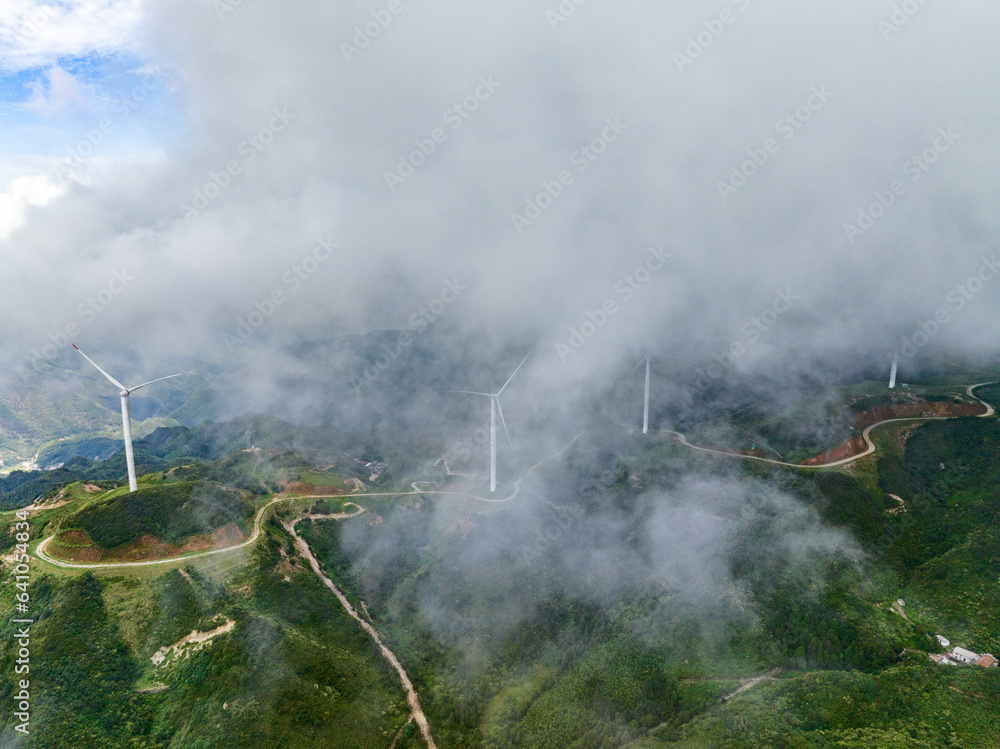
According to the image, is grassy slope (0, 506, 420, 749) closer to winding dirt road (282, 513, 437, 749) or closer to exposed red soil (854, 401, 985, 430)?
winding dirt road (282, 513, 437, 749)

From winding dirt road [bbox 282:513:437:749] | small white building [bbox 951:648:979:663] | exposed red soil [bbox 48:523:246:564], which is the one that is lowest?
winding dirt road [bbox 282:513:437:749]

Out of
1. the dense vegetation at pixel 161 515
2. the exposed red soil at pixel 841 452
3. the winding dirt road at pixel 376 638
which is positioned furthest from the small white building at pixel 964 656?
the dense vegetation at pixel 161 515

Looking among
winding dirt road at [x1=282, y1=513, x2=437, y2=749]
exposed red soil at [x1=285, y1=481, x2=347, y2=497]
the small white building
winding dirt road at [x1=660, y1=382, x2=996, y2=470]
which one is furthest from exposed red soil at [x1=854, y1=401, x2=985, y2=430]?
exposed red soil at [x1=285, y1=481, x2=347, y2=497]

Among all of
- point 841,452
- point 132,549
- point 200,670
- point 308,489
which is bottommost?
point 200,670

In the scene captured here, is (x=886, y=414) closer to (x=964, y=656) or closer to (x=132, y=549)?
(x=964, y=656)

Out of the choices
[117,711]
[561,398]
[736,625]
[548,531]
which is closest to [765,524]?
[736,625]

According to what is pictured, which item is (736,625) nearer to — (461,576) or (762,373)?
(461,576)

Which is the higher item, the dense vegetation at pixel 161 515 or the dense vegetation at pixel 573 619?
the dense vegetation at pixel 161 515

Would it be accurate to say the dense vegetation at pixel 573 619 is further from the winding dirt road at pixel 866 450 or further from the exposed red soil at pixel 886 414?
the exposed red soil at pixel 886 414

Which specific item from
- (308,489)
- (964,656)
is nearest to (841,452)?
(964,656)
